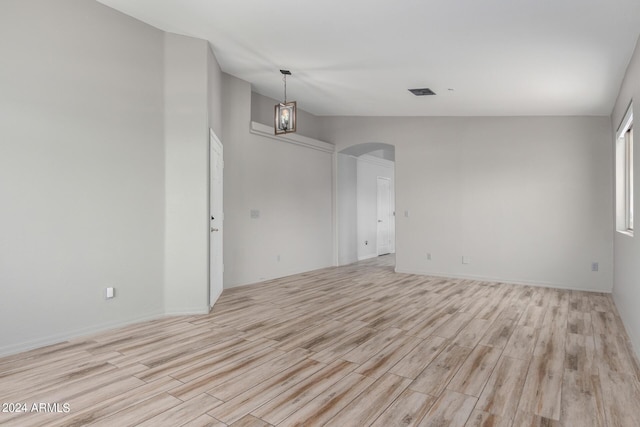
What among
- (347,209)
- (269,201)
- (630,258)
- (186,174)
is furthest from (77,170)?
(347,209)

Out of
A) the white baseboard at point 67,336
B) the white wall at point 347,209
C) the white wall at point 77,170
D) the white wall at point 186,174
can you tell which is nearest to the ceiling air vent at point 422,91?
the white wall at point 347,209

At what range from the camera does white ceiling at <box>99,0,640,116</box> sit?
3180mm

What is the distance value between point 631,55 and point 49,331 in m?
6.09

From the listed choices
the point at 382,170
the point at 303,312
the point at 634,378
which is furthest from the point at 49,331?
the point at 382,170

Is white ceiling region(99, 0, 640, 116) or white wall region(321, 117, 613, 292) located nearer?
white ceiling region(99, 0, 640, 116)

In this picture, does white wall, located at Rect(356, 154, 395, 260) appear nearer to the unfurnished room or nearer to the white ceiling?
the unfurnished room

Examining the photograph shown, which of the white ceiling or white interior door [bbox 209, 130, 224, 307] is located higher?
the white ceiling

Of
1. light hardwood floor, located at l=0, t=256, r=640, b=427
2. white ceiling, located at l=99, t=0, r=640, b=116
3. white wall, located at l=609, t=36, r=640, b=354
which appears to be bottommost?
light hardwood floor, located at l=0, t=256, r=640, b=427

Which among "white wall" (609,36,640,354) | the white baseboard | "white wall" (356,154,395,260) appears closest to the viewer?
the white baseboard

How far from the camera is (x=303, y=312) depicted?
4383 mm

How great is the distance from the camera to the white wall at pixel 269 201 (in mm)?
5750

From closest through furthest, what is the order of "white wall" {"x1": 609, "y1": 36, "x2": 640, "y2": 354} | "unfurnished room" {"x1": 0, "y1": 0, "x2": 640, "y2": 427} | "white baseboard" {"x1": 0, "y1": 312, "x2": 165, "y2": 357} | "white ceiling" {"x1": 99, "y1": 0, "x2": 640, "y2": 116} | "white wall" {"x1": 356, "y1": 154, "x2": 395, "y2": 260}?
"unfurnished room" {"x1": 0, "y1": 0, "x2": 640, "y2": 427} → "white baseboard" {"x1": 0, "y1": 312, "x2": 165, "y2": 357} → "white ceiling" {"x1": 99, "y1": 0, "x2": 640, "y2": 116} → "white wall" {"x1": 609, "y1": 36, "x2": 640, "y2": 354} → "white wall" {"x1": 356, "y1": 154, "x2": 395, "y2": 260}

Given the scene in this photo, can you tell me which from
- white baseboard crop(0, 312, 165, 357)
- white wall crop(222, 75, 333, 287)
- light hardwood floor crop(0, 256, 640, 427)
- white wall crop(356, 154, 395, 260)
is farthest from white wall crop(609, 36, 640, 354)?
white wall crop(356, 154, 395, 260)

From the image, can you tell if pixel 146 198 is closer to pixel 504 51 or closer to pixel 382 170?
pixel 504 51
